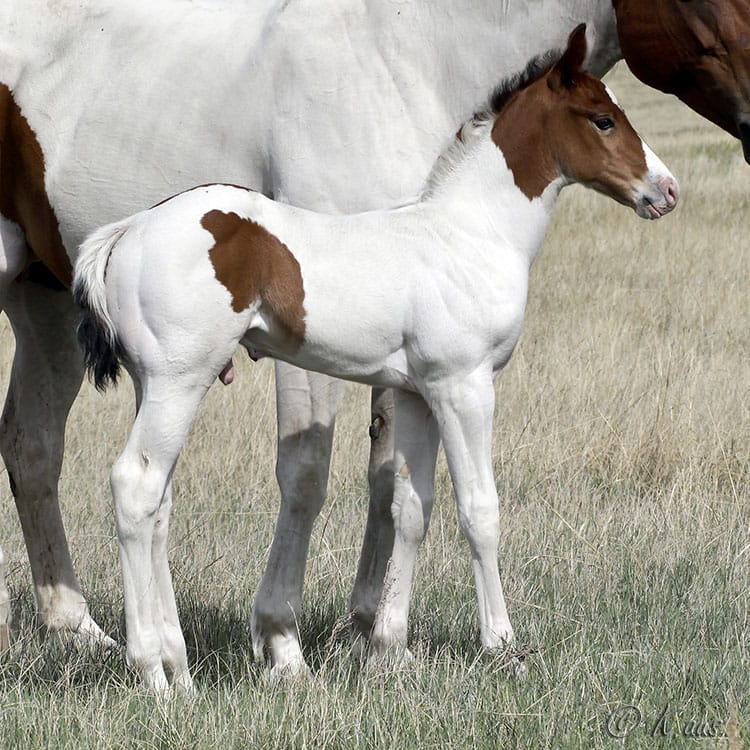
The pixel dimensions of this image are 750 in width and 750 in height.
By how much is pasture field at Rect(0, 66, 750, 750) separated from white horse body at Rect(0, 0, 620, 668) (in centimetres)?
41

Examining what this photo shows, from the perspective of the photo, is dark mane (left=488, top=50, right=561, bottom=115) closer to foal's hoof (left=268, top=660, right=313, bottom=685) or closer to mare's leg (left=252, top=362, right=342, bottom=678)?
mare's leg (left=252, top=362, right=342, bottom=678)

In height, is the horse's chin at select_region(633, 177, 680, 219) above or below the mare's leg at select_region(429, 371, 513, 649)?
above

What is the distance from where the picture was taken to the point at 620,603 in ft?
14.0

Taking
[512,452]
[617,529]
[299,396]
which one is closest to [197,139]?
[299,396]

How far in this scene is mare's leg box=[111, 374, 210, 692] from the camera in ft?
10.6

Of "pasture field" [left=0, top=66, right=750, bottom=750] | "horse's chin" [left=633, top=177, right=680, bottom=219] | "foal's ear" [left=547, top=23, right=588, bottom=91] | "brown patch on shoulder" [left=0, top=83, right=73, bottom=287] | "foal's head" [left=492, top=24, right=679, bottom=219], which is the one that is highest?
"foal's ear" [left=547, top=23, right=588, bottom=91]

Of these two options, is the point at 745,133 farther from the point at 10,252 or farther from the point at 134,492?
the point at 10,252

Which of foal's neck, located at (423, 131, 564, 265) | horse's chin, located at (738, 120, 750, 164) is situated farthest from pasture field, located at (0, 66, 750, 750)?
horse's chin, located at (738, 120, 750, 164)

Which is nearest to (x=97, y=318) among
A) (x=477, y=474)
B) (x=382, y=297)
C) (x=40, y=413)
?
(x=382, y=297)

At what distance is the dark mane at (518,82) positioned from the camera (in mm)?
3525

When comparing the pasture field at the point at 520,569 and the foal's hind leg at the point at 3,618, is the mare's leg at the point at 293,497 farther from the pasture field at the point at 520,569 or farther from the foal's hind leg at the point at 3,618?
the foal's hind leg at the point at 3,618

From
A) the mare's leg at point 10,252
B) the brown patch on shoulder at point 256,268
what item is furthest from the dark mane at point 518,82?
the mare's leg at point 10,252

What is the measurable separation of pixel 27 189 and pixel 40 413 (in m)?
0.96

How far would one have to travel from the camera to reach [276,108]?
12.5ft
